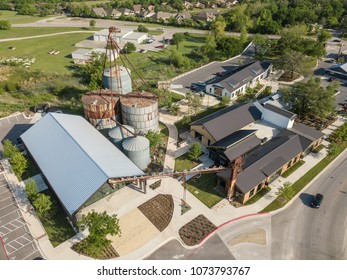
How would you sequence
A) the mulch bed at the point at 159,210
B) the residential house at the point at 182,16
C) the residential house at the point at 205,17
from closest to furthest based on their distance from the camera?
1. the mulch bed at the point at 159,210
2. the residential house at the point at 205,17
3. the residential house at the point at 182,16

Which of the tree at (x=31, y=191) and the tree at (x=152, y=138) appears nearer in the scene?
the tree at (x=31, y=191)

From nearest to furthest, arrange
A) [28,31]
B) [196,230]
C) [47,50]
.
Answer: [196,230], [47,50], [28,31]

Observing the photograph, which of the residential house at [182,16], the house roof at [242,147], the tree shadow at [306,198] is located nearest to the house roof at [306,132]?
the house roof at [242,147]

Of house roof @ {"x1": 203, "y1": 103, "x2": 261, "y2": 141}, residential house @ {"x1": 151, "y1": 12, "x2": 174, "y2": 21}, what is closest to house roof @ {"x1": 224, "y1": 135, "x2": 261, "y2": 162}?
house roof @ {"x1": 203, "y1": 103, "x2": 261, "y2": 141}

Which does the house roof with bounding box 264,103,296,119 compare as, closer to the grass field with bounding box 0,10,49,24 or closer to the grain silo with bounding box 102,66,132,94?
the grain silo with bounding box 102,66,132,94

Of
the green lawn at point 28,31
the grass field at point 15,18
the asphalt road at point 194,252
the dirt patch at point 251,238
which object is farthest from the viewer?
the grass field at point 15,18

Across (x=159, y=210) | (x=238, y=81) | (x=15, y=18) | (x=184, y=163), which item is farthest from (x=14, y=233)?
(x=15, y=18)

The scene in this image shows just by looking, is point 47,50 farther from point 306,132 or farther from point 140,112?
point 306,132

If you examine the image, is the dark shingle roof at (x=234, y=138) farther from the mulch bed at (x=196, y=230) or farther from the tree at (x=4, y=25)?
the tree at (x=4, y=25)
